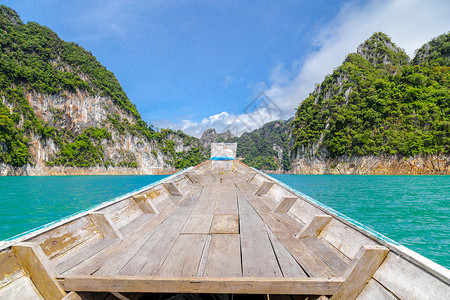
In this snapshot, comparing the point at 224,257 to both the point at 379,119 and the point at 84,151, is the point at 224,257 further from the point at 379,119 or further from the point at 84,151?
the point at 84,151

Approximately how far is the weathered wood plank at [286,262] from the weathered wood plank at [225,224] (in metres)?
0.66

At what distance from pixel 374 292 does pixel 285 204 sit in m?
2.16

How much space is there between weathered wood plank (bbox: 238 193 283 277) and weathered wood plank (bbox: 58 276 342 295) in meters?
0.18

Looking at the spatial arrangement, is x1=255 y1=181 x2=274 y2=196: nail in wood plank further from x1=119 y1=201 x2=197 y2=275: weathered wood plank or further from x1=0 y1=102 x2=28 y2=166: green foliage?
x1=0 y1=102 x2=28 y2=166: green foliage

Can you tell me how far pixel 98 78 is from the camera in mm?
89125

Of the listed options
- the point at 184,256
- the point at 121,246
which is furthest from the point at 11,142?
the point at 184,256

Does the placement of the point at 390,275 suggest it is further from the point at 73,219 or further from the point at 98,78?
the point at 98,78

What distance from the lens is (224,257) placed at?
226 cm

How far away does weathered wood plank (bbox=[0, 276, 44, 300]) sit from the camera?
166 centimetres

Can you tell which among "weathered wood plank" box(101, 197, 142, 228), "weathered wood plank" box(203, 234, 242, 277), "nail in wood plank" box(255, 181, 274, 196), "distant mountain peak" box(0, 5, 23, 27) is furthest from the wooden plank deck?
"distant mountain peak" box(0, 5, 23, 27)

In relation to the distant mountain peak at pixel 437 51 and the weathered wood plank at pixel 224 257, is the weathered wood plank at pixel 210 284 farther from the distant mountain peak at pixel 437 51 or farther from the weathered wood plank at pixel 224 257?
the distant mountain peak at pixel 437 51

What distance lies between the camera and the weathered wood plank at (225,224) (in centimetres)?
307

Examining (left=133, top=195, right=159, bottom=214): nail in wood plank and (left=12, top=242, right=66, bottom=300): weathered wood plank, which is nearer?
(left=12, top=242, right=66, bottom=300): weathered wood plank

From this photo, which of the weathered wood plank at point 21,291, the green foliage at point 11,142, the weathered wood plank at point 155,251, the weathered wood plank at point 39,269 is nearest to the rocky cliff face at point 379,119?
the weathered wood plank at point 155,251
